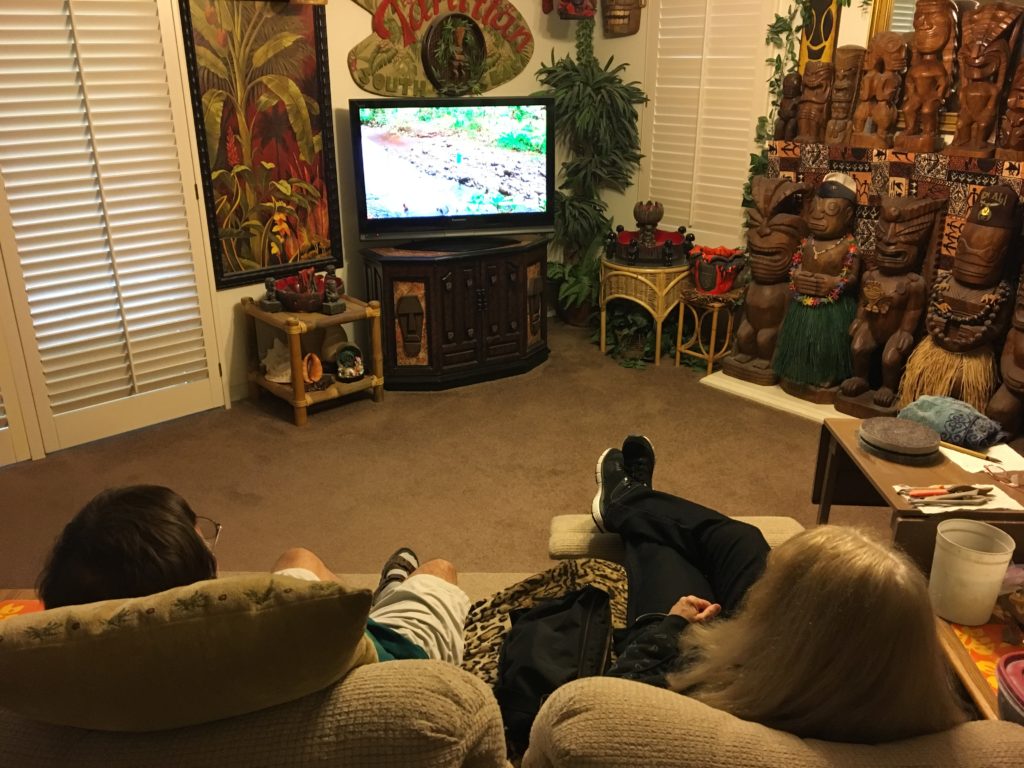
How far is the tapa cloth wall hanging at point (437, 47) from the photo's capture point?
13.7 ft

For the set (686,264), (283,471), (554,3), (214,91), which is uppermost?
(554,3)

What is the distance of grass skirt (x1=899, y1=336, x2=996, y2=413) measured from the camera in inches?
137

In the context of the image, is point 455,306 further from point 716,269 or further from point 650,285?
point 716,269

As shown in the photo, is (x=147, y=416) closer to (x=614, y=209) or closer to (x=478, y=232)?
(x=478, y=232)

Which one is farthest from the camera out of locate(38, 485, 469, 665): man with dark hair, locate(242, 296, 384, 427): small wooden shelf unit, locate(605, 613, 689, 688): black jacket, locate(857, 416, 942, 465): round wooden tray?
locate(242, 296, 384, 427): small wooden shelf unit

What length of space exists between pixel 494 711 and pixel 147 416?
10.6ft

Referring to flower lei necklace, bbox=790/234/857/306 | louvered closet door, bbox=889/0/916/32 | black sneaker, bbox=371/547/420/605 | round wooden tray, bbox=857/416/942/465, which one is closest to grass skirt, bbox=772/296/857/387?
flower lei necklace, bbox=790/234/857/306

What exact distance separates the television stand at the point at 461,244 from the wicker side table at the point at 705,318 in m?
0.97

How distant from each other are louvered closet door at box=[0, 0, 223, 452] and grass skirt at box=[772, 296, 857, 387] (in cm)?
277

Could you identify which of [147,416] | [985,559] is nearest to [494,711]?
[985,559]

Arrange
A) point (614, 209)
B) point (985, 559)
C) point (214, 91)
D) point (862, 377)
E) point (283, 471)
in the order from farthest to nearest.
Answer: point (614, 209)
point (862, 377)
point (214, 91)
point (283, 471)
point (985, 559)

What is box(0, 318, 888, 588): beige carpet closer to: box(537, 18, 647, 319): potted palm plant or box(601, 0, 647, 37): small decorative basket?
box(537, 18, 647, 319): potted palm plant

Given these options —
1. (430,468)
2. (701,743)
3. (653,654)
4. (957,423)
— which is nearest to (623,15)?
(430,468)

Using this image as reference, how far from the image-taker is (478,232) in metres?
4.41
